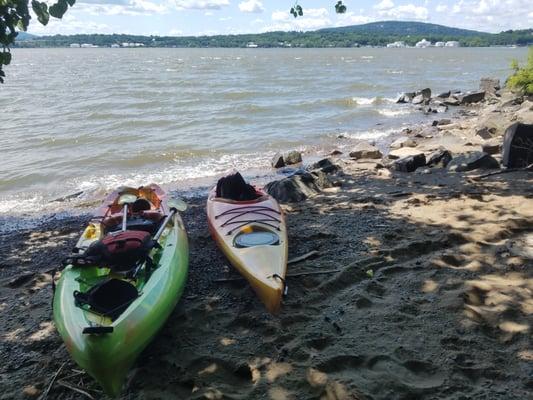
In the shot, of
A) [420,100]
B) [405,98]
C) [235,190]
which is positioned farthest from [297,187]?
[405,98]

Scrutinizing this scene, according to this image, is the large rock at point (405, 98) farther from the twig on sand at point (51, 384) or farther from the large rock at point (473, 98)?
the twig on sand at point (51, 384)

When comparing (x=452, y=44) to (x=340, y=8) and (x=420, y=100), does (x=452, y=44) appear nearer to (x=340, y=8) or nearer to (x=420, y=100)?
(x=420, y=100)

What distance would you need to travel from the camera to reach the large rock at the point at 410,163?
28.5ft

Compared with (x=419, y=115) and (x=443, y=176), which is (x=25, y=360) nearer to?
(x=443, y=176)

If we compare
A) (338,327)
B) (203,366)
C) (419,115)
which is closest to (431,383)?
(338,327)

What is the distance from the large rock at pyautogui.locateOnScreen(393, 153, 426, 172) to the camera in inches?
342

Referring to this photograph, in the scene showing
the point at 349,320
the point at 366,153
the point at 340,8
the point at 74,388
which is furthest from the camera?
the point at 366,153

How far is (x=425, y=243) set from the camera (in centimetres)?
479

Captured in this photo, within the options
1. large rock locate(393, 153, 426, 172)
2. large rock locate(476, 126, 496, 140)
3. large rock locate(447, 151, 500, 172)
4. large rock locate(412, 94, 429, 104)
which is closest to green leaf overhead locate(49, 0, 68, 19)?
large rock locate(447, 151, 500, 172)

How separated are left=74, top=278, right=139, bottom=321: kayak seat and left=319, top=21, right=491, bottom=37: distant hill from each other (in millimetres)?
169386

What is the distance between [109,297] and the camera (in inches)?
141

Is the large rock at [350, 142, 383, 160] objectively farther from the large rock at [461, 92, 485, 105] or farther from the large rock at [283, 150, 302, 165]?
the large rock at [461, 92, 485, 105]

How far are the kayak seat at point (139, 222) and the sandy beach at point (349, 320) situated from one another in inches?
22.3

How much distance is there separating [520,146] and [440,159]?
5.53 ft
